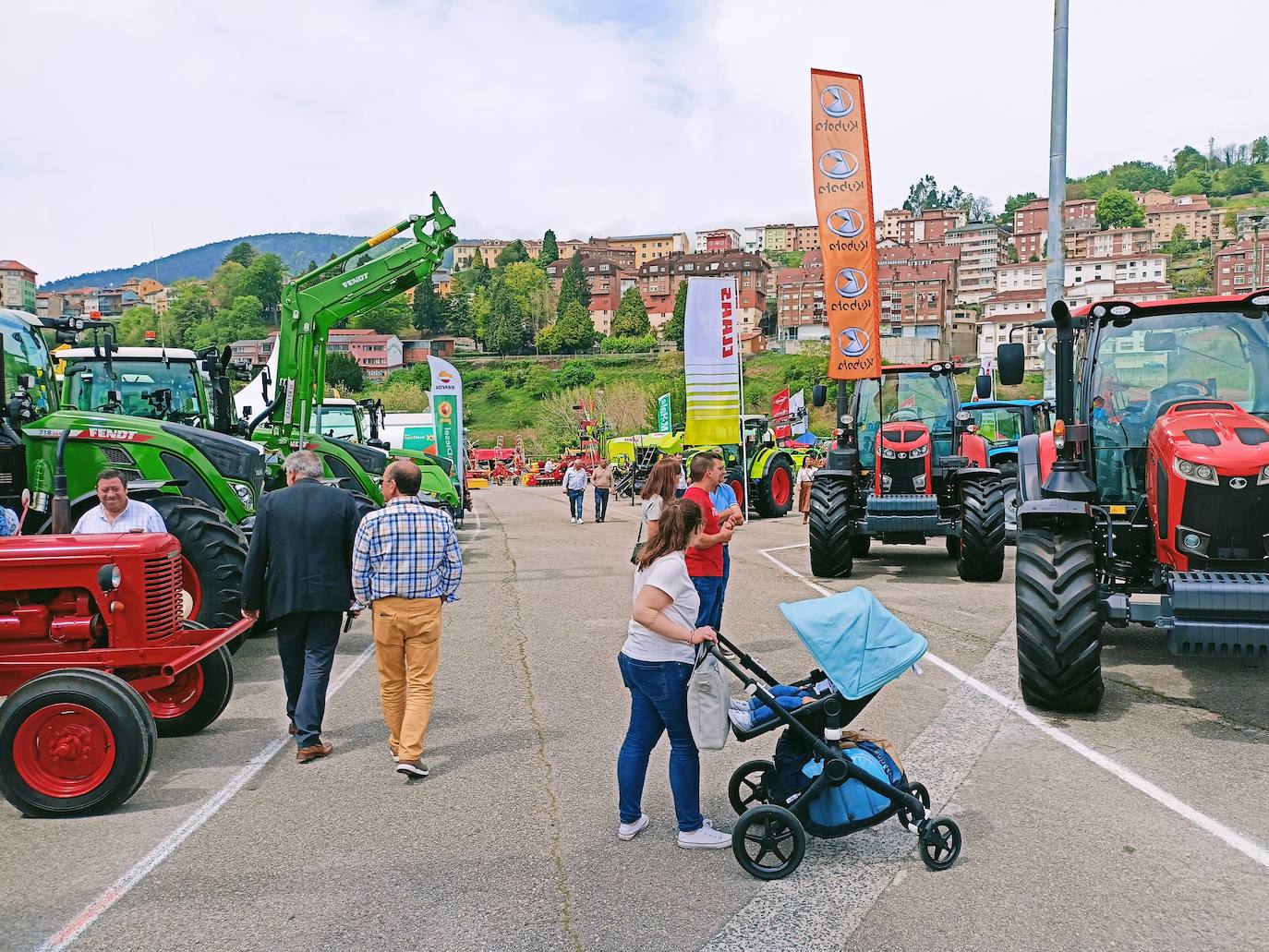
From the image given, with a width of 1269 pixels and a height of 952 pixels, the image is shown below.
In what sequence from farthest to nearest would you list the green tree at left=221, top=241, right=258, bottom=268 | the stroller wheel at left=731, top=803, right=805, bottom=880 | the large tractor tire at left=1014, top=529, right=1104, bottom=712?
the green tree at left=221, top=241, right=258, bottom=268 < the large tractor tire at left=1014, top=529, right=1104, bottom=712 < the stroller wheel at left=731, top=803, right=805, bottom=880

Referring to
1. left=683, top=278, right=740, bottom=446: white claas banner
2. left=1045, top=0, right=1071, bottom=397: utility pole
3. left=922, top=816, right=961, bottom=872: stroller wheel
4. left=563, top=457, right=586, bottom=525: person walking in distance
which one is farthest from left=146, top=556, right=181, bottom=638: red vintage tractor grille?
left=563, top=457, right=586, bottom=525: person walking in distance

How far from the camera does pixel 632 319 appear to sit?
5753 inches

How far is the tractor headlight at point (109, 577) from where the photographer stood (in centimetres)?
579

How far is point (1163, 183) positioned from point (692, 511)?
732 feet

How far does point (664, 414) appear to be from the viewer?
123ft

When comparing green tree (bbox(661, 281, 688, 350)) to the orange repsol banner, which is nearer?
the orange repsol banner

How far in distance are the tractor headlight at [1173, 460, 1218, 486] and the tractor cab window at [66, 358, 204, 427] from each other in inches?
390

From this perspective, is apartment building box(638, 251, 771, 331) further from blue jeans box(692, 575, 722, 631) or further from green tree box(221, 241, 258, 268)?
blue jeans box(692, 575, 722, 631)

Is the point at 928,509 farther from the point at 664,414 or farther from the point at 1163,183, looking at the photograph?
the point at 1163,183

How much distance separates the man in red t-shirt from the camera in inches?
292

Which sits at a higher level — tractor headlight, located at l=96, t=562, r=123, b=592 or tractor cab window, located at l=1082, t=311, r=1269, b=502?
tractor cab window, located at l=1082, t=311, r=1269, b=502

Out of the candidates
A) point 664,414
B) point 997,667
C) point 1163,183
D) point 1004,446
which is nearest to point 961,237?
point 1163,183

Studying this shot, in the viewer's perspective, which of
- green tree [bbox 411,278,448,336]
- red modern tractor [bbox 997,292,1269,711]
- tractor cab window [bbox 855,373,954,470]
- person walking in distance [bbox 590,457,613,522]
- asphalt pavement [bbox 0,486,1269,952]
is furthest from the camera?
green tree [bbox 411,278,448,336]

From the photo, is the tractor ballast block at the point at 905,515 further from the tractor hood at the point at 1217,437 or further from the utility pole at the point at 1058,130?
the tractor hood at the point at 1217,437
